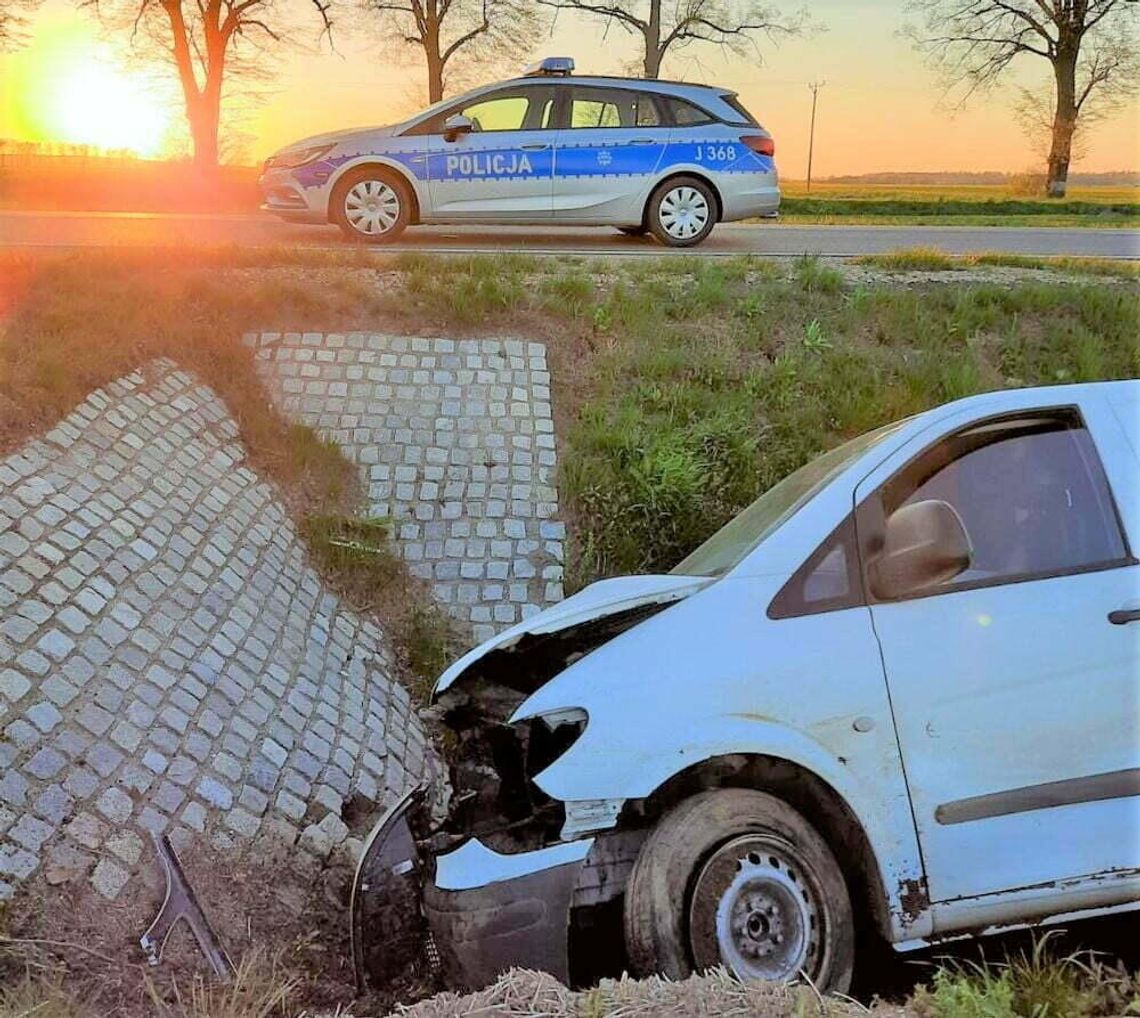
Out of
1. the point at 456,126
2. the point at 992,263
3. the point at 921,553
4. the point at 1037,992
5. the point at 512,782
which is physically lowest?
the point at 1037,992

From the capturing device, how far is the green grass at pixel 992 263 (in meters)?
10.5

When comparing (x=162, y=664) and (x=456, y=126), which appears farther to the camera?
(x=456, y=126)

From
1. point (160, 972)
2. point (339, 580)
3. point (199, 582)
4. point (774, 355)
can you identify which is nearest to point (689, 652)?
point (160, 972)

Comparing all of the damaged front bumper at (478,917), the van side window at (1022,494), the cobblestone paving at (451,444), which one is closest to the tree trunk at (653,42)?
the cobblestone paving at (451,444)

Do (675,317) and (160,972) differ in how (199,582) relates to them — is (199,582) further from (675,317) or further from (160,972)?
(675,317)

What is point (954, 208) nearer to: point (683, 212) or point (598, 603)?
point (683, 212)

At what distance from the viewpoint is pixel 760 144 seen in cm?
1137

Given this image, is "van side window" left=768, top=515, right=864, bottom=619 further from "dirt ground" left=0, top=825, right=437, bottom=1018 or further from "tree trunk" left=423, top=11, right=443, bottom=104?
"tree trunk" left=423, top=11, right=443, bottom=104

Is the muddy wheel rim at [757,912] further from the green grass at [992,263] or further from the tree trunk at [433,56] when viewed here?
the tree trunk at [433,56]

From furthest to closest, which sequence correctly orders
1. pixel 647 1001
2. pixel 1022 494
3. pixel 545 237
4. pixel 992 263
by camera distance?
pixel 545 237 < pixel 992 263 < pixel 1022 494 < pixel 647 1001

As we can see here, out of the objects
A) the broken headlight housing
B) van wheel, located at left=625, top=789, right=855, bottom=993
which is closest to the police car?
the broken headlight housing

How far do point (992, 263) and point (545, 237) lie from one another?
499 cm

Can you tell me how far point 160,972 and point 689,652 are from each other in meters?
1.98

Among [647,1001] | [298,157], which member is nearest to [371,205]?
[298,157]
